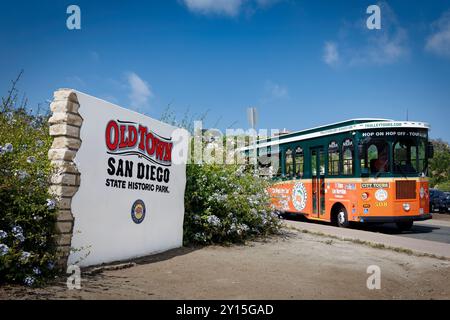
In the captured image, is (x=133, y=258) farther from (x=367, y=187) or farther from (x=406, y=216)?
(x=406, y=216)

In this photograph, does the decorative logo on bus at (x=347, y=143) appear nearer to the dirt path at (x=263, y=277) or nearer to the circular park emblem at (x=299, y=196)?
the circular park emblem at (x=299, y=196)

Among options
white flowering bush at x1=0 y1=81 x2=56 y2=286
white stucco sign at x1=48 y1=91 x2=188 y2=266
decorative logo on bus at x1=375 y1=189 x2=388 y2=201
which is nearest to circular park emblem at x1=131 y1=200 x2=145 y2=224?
white stucco sign at x1=48 y1=91 x2=188 y2=266

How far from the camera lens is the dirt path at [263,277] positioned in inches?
209

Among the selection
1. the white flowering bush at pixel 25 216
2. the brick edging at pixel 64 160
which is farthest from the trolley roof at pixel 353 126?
the white flowering bush at pixel 25 216

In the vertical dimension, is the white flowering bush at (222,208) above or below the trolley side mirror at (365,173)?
below

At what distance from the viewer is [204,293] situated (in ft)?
17.7

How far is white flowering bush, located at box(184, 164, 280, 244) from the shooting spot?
889cm

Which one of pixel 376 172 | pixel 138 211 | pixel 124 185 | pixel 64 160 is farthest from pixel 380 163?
pixel 64 160

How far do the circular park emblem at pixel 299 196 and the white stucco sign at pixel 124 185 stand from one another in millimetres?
8320

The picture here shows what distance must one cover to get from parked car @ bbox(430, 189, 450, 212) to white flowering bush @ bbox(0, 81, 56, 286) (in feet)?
78.3

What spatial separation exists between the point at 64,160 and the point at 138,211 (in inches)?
75.2

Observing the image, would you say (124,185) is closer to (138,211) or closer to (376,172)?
(138,211)

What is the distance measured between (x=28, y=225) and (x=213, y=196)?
438cm
